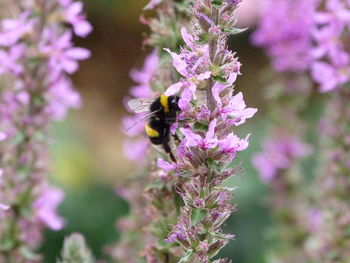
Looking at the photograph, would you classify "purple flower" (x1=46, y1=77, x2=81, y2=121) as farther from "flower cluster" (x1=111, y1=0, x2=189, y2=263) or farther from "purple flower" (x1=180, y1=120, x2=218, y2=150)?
"purple flower" (x1=180, y1=120, x2=218, y2=150)

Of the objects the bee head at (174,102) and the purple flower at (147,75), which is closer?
the bee head at (174,102)

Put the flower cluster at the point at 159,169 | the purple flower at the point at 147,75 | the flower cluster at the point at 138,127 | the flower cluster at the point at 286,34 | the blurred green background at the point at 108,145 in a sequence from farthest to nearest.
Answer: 1. the blurred green background at the point at 108,145
2. the flower cluster at the point at 286,34
3. the flower cluster at the point at 138,127
4. the purple flower at the point at 147,75
5. the flower cluster at the point at 159,169

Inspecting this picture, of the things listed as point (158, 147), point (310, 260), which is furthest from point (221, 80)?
point (310, 260)

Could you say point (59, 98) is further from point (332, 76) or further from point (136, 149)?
point (332, 76)

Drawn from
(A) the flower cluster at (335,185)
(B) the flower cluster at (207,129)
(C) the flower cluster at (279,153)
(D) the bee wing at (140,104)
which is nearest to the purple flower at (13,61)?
(D) the bee wing at (140,104)

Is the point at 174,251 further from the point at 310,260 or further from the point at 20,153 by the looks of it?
the point at 310,260

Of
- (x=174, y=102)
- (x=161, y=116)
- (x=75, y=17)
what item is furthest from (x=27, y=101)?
(x=174, y=102)

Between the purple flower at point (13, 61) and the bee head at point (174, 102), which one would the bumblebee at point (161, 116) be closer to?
the bee head at point (174, 102)
